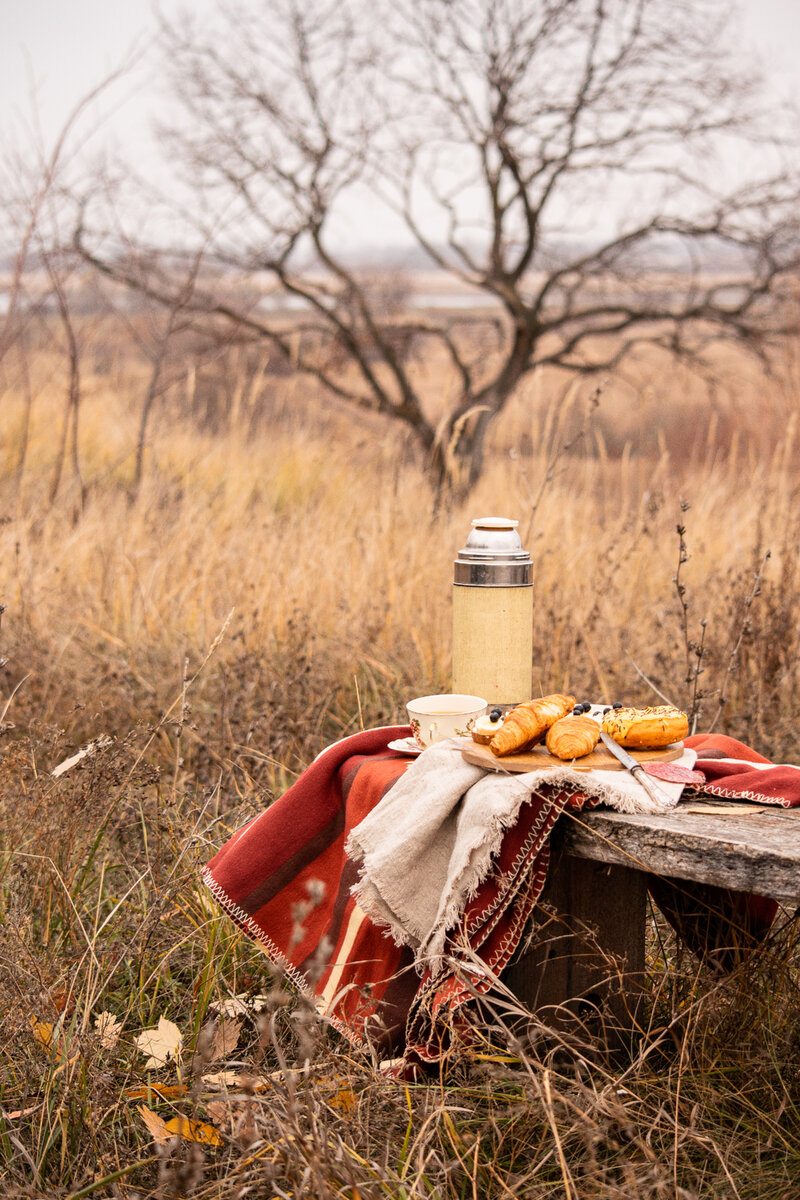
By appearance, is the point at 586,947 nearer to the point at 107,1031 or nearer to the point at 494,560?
the point at 494,560

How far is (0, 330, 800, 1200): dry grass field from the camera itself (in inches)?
57.6

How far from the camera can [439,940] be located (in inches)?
61.5

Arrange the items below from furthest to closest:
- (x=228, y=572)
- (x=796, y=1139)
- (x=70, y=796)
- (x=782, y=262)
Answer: (x=782, y=262) < (x=228, y=572) < (x=70, y=796) < (x=796, y=1139)

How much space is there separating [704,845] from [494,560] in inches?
29.6

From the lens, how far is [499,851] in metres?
1.54

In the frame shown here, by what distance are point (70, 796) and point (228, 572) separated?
89.5 inches

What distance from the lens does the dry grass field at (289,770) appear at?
1464mm

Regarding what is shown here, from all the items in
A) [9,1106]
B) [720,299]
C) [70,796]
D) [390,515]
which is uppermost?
[720,299]

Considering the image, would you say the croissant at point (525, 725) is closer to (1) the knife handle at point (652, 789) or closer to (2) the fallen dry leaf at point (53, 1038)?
(1) the knife handle at point (652, 789)

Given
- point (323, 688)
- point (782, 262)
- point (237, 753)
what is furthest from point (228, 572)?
point (782, 262)

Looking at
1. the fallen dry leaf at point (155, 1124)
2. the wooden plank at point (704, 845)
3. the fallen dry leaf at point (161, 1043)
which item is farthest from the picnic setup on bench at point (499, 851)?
the fallen dry leaf at point (155, 1124)

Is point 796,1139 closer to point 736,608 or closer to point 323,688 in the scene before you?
point 323,688

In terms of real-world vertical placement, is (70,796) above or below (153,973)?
above

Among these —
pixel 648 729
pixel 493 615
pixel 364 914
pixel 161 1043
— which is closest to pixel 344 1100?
pixel 364 914
